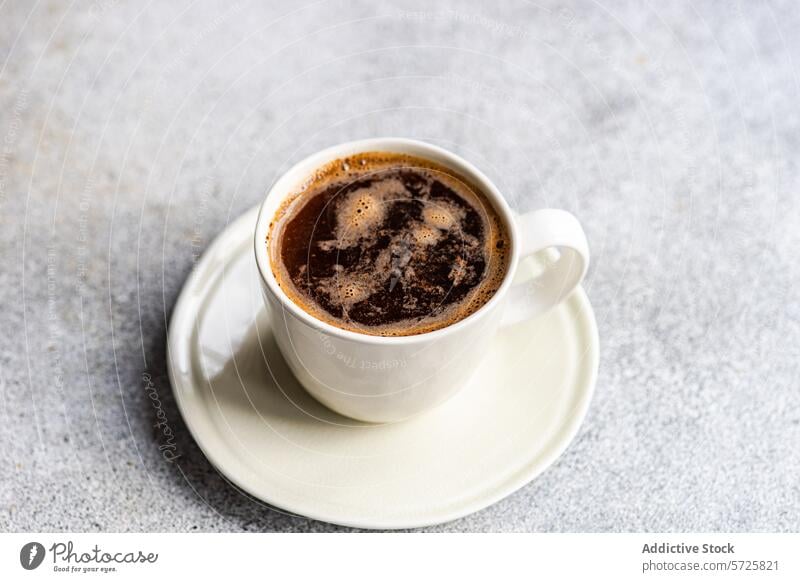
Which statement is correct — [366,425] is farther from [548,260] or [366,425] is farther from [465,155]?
[465,155]

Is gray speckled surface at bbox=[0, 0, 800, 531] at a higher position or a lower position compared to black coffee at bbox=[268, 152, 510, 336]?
lower

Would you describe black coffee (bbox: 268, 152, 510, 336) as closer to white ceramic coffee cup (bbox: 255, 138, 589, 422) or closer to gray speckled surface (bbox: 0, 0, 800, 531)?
white ceramic coffee cup (bbox: 255, 138, 589, 422)

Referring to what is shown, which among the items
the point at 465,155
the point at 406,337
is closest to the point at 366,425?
the point at 406,337

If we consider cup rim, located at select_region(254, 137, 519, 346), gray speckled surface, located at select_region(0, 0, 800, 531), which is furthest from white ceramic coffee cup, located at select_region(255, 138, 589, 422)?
gray speckled surface, located at select_region(0, 0, 800, 531)

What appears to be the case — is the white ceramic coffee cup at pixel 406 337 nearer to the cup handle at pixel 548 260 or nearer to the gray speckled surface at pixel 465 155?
the cup handle at pixel 548 260

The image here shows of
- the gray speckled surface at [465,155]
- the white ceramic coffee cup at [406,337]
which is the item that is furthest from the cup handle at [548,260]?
the gray speckled surface at [465,155]

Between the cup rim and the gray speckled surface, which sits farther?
the gray speckled surface
